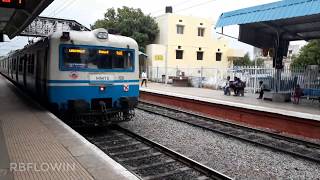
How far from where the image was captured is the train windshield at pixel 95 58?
31.0 ft

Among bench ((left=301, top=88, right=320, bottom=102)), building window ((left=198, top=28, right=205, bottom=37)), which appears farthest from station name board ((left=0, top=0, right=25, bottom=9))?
building window ((left=198, top=28, right=205, bottom=37))

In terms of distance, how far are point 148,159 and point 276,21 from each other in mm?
10682

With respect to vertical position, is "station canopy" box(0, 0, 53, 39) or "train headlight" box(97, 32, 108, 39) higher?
"station canopy" box(0, 0, 53, 39)

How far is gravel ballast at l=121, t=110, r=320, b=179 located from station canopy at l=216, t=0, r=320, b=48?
586 cm

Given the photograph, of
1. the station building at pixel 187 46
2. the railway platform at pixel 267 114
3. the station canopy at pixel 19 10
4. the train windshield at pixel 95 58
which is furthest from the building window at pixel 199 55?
the train windshield at pixel 95 58

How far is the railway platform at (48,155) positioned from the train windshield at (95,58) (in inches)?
63.0

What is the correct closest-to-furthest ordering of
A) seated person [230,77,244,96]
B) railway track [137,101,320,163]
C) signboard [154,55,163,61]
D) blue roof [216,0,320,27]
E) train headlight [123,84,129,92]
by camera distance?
railway track [137,101,320,163], train headlight [123,84,129,92], blue roof [216,0,320,27], seated person [230,77,244,96], signboard [154,55,163,61]

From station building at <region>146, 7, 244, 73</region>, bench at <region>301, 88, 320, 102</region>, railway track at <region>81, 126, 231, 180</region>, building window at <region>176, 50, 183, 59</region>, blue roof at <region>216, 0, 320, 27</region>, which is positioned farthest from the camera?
building window at <region>176, 50, 183, 59</region>

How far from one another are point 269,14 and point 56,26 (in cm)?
3299

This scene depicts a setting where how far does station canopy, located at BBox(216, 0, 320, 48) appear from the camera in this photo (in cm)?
1324

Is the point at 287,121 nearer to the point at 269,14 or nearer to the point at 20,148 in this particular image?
the point at 269,14

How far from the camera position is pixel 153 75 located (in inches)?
1446

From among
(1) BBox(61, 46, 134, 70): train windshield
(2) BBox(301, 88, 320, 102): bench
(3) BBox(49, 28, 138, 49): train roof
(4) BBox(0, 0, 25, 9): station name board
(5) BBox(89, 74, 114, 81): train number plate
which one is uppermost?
(4) BBox(0, 0, 25, 9): station name board

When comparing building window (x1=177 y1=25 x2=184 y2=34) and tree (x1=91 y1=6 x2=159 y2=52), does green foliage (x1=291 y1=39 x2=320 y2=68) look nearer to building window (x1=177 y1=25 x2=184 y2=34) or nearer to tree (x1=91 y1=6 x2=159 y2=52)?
building window (x1=177 y1=25 x2=184 y2=34)
